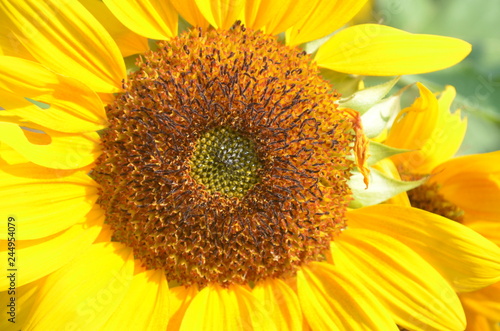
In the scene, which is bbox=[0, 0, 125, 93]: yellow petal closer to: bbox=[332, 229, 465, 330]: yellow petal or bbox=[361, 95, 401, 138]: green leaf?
bbox=[361, 95, 401, 138]: green leaf

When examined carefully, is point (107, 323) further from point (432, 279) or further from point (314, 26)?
point (314, 26)

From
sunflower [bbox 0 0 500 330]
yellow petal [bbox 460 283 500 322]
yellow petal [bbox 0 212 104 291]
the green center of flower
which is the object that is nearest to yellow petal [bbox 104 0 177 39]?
sunflower [bbox 0 0 500 330]

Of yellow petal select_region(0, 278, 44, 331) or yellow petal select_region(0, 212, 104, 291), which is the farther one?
yellow petal select_region(0, 278, 44, 331)

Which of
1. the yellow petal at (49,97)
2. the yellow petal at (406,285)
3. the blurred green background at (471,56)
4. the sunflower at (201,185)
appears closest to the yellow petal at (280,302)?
the sunflower at (201,185)

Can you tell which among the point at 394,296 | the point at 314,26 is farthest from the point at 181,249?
the point at 314,26

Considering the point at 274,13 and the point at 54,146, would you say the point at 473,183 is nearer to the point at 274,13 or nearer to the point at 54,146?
the point at 274,13
